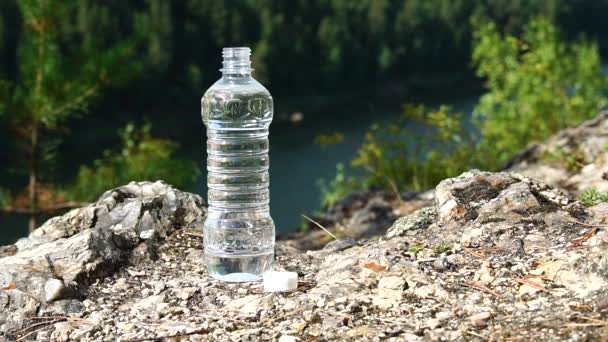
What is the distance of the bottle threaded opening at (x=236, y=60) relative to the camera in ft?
12.0

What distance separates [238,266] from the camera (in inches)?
146

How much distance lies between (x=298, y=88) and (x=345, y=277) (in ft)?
116

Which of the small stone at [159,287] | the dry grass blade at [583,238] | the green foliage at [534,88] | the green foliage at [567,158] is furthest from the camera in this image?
the green foliage at [534,88]

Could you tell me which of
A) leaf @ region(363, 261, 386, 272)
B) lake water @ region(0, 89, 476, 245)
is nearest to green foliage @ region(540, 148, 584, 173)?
leaf @ region(363, 261, 386, 272)

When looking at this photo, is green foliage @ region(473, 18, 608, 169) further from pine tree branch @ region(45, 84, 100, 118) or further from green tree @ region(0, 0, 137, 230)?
pine tree branch @ region(45, 84, 100, 118)

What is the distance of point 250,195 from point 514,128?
720 cm

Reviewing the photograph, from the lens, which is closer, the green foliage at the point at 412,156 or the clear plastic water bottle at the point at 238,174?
the clear plastic water bottle at the point at 238,174

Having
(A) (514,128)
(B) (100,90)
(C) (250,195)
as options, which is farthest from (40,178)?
(A) (514,128)

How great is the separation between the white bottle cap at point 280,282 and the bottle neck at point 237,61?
883 mm

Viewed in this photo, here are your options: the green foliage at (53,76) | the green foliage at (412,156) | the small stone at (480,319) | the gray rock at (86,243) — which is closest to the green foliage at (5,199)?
the green foliage at (53,76)

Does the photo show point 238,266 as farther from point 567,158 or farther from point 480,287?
point 567,158

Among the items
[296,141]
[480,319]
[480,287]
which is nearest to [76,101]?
[480,287]

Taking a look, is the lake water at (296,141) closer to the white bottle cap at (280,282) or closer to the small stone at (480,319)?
the white bottle cap at (280,282)

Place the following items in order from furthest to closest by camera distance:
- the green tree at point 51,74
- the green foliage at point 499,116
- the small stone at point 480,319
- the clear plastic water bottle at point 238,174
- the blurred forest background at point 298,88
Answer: the green foliage at point 499,116 → the blurred forest background at point 298,88 → the green tree at point 51,74 → the clear plastic water bottle at point 238,174 → the small stone at point 480,319
